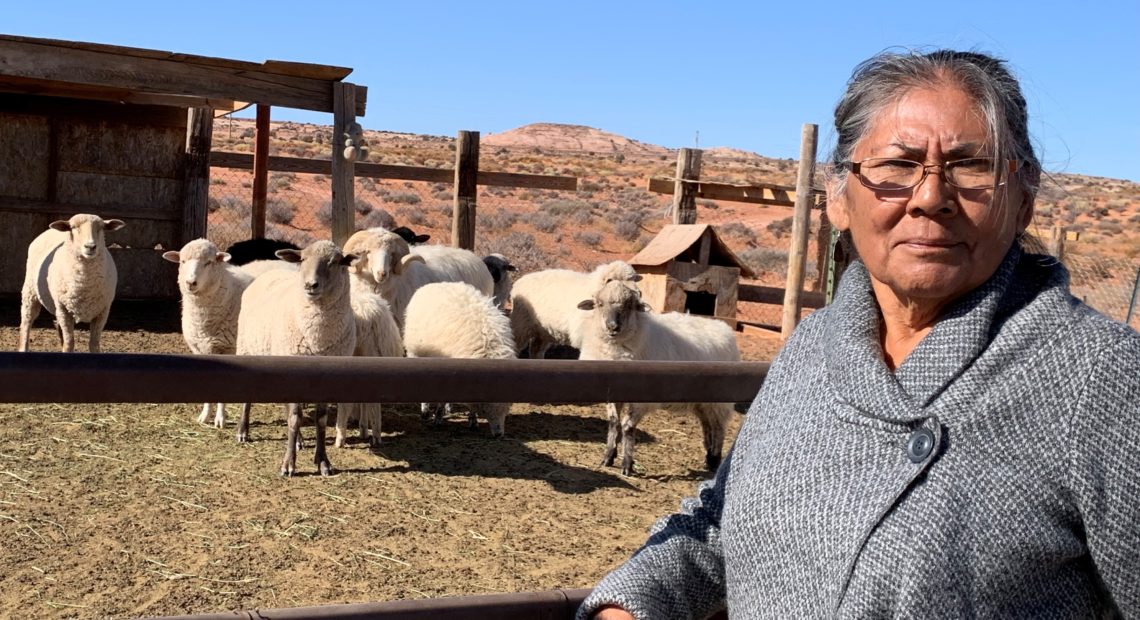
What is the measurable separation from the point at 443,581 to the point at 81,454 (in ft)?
11.1

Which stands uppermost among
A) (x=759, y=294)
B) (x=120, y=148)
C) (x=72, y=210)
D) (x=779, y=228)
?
(x=120, y=148)

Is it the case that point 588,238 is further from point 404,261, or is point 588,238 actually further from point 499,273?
point 404,261

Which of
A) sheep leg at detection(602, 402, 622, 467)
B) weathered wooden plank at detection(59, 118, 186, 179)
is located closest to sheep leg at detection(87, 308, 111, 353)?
weathered wooden plank at detection(59, 118, 186, 179)

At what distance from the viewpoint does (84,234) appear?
413 inches

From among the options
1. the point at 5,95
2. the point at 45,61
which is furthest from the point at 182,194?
the point at 45,61

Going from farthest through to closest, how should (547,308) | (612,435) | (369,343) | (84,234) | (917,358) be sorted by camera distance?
1. (547,308)
2. (84,234)
3. (369,343)
4. (612,435)
5. (917,358)

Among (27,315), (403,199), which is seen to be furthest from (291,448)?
(403,199)

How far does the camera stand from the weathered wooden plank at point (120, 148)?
14469mm

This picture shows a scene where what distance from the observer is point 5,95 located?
14.2 meters

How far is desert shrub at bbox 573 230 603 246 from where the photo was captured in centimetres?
3425

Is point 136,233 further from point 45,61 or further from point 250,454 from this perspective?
point 250,454

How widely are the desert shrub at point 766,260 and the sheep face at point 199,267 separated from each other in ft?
73.0

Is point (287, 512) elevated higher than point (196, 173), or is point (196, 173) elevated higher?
point (196, 173)

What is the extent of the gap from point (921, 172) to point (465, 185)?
11.6m
